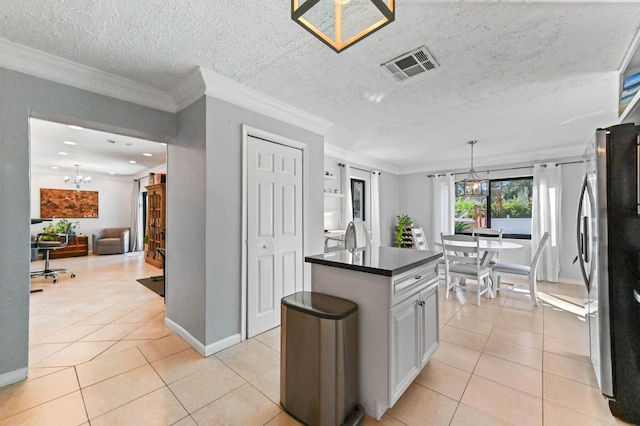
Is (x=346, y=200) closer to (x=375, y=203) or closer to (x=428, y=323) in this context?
(x=375, y=203)

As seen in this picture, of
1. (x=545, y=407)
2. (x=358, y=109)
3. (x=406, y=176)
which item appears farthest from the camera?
(x=406, y=176)

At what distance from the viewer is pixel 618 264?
66.9 inches

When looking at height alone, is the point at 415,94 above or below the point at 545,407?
above

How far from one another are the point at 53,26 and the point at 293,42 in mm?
1631

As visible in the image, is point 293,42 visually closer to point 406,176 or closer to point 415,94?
point 415,94

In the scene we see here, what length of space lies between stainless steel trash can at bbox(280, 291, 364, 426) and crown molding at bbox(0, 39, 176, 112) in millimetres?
2505

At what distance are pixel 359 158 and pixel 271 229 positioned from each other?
3.27 metres

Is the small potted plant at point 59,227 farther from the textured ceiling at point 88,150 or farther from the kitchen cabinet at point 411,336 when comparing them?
the kitchen cabinet at point 411,336

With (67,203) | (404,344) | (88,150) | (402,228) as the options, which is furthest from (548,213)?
(67,203)

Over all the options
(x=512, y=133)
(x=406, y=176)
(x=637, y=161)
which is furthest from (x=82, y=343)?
Result: (x=406, y=176)

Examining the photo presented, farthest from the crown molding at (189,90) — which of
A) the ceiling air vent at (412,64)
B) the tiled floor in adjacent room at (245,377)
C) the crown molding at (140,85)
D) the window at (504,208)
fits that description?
the window at (504,208)

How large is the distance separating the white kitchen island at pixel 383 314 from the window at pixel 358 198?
3949mm

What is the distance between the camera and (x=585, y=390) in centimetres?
194

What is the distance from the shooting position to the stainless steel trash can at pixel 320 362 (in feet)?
5.04
